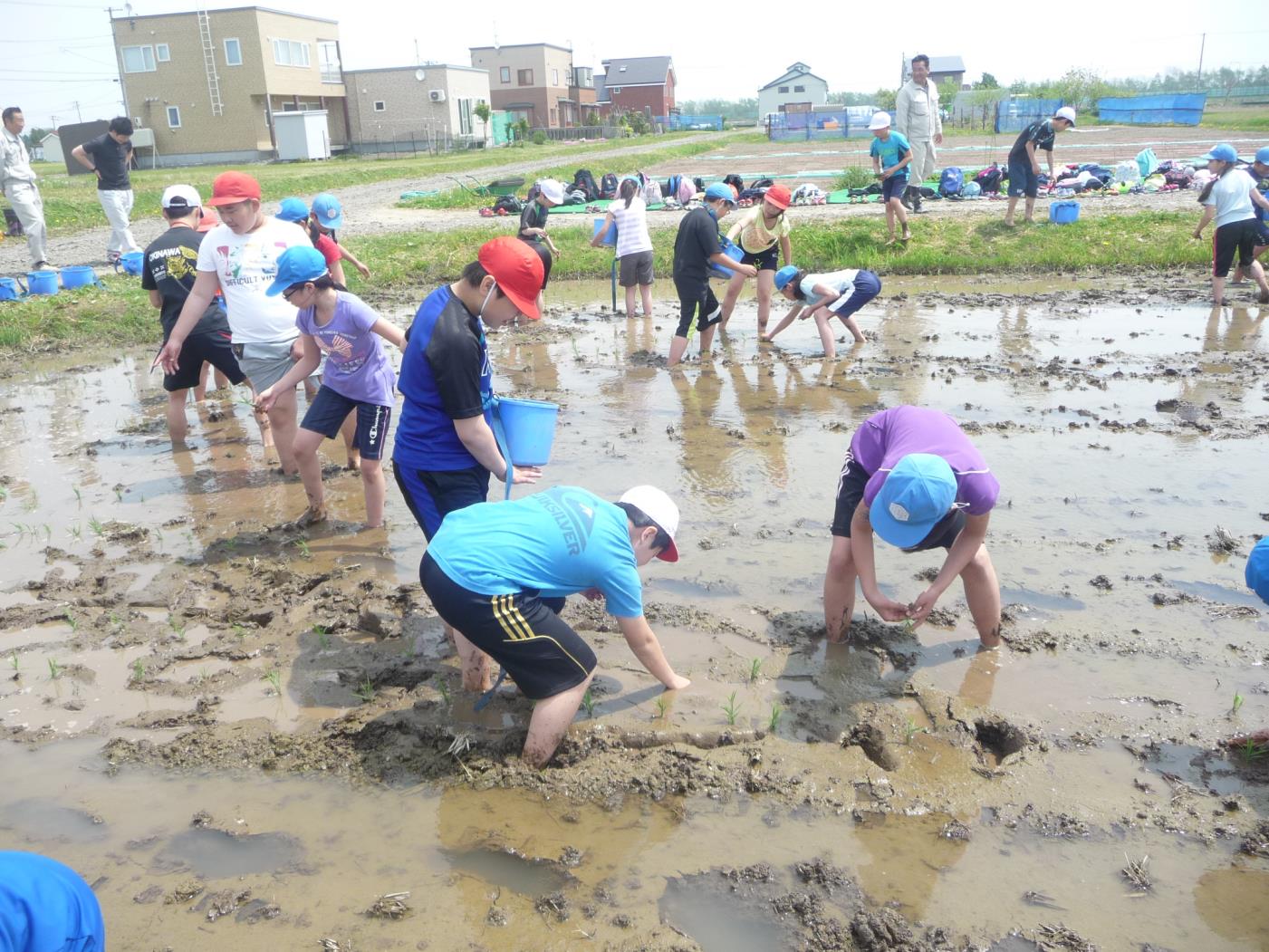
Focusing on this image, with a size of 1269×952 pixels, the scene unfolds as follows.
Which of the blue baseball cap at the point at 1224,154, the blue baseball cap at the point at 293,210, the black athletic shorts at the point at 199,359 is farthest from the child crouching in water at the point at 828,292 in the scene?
the black athletic shorts at the point at 199,359

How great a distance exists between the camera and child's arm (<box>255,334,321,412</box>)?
5.45 metres

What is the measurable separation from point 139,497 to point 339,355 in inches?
83.9

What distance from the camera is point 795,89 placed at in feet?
305

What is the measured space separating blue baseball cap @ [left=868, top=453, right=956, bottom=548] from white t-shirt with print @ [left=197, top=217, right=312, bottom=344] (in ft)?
13.7

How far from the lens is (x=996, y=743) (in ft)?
12.5

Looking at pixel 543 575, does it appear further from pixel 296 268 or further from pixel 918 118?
pixel 918 118

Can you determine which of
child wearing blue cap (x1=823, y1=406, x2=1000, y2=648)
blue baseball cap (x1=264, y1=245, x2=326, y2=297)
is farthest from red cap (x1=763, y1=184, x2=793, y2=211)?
child wearing blue cap (x1=823, y1=406, x2=1000, y2=648)

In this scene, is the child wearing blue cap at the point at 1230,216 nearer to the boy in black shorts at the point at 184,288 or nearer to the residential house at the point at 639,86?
the boy in black shorts at the point at 184,288

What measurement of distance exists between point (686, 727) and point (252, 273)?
13.2 ft

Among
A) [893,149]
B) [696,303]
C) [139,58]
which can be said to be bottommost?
[696,303]

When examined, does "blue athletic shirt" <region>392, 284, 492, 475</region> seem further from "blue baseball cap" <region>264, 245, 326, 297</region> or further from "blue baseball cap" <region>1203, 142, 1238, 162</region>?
"blue baseball cap" <region>1203, 142, 1238, 162</region>

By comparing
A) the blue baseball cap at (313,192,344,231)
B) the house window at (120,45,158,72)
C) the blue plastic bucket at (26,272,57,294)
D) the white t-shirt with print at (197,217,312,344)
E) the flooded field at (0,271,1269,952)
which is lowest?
the flooded field at (0,271,1269,952)

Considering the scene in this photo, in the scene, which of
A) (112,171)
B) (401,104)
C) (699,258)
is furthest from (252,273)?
(401,104)

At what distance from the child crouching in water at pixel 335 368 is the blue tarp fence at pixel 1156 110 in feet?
151
